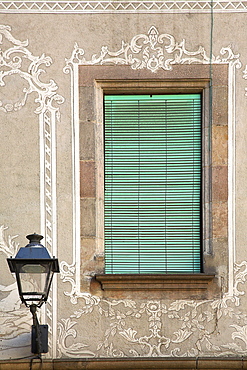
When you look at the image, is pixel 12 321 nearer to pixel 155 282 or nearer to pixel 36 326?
pixel 36 326

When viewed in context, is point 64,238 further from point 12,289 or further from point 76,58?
point 76,58

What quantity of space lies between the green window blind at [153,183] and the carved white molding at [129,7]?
90 centimetres

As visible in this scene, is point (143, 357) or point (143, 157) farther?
point (143, 157)

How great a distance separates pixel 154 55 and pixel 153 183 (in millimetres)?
1326

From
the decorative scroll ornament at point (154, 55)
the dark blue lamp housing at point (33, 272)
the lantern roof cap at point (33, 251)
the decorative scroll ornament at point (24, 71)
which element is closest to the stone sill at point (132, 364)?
the dark blue lamp housing at point (33, 272)

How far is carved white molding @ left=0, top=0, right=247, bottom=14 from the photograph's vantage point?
12836mm

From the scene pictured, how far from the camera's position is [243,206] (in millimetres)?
12469

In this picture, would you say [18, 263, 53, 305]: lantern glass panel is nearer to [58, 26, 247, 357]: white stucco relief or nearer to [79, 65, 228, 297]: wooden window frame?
[58, 26, 247, 357]: white stucco relief

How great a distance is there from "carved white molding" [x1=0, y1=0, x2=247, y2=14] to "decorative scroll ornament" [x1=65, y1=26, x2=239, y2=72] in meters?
0.33

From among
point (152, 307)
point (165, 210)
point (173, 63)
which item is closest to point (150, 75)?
point (173, 63)

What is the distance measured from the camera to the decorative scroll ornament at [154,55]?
12.8m

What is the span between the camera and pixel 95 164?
12.6m

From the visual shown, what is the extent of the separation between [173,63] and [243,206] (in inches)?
65.2

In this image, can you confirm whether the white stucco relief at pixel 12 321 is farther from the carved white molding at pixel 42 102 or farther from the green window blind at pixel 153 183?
the green window blind at pixel 153 183
